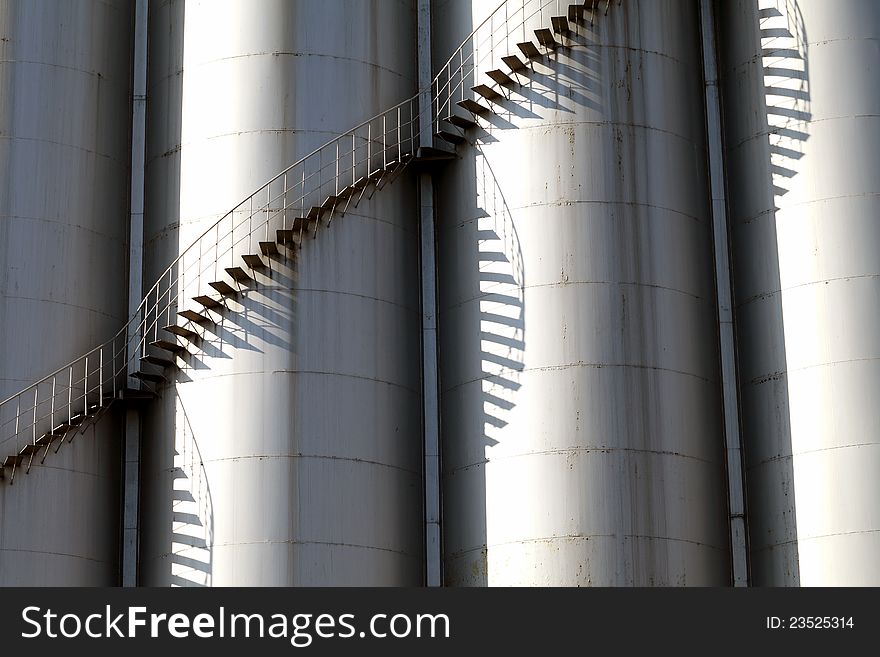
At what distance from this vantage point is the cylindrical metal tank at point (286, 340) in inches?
1775

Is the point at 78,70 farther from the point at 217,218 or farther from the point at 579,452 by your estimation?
the point at 579,452

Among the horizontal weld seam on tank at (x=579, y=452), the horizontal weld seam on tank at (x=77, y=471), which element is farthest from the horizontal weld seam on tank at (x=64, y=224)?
the horizontal weld seam on tank at (x=579, y=452)

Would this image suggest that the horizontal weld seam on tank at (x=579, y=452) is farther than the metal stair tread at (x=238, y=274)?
No

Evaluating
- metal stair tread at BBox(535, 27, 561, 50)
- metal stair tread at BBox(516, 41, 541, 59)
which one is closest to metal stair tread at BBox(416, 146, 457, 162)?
metal stair tread at BBox(516, 41, 541, 59)

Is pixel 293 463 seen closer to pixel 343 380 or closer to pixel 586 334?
pixel 343 380

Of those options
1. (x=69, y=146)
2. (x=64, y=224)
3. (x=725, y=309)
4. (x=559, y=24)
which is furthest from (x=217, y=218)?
(x=725, y=309)

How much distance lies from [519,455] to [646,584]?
159 inches

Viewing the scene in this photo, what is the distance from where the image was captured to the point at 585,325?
45.6 m

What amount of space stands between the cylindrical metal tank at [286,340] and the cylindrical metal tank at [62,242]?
1035 mm

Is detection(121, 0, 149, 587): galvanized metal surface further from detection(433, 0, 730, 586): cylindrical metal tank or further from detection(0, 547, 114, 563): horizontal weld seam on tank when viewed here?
detection(433, 0, 730, 586): cylindrical metal tank

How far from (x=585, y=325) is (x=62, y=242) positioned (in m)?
12.9

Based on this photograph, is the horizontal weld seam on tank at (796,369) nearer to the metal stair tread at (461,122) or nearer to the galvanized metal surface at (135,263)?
the metal stair tread at (461,122)

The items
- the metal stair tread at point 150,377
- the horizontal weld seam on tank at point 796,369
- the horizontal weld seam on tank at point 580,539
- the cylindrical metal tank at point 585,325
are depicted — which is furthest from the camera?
the metal stair tread at point 150,377
